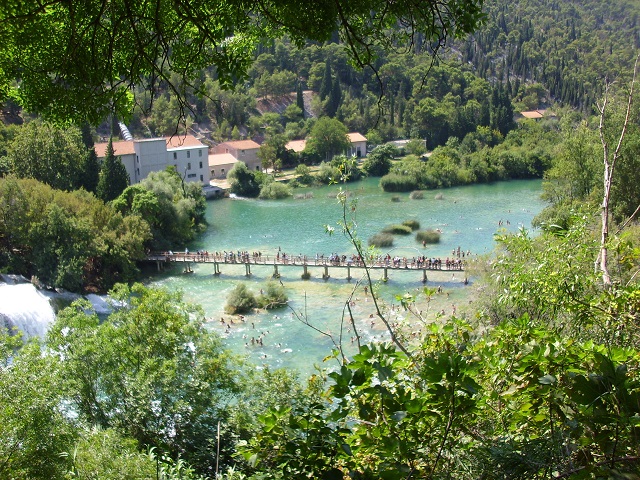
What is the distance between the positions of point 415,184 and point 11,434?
37.4 meters

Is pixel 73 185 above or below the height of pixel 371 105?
below

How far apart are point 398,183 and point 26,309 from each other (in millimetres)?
27747

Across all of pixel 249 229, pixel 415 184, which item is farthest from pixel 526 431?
pixel 415 184

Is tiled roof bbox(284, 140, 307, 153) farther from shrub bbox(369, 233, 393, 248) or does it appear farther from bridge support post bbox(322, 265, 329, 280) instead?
bridge support post bbox(322, 265, 329, 280)

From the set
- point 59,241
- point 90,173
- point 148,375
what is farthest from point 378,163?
point 148,375

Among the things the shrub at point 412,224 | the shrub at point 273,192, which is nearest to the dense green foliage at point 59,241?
the shrub at point 412,224

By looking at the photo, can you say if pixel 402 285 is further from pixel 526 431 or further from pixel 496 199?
pixel 526 431

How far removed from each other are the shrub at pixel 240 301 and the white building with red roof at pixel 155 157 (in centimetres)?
1692

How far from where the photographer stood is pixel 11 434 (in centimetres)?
648

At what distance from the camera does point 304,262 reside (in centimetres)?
2441

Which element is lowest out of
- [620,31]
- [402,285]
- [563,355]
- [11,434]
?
[402,285]

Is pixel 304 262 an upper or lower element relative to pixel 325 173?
lower

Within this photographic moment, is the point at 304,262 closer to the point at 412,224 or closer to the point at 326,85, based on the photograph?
the point at 412,224

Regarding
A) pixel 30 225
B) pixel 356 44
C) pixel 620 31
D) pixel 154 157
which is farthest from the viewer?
pixel 620 31
